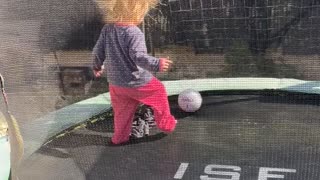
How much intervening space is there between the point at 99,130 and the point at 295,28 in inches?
29.0

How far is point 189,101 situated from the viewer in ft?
7.23

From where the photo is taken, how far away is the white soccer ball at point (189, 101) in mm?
2191

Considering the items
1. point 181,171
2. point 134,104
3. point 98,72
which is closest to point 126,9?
point 98,72

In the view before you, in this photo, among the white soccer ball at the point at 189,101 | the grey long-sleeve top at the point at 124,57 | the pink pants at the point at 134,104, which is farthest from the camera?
the white soccer ball at the point at 189,101

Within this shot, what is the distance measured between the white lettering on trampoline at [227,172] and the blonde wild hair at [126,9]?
1.50ft

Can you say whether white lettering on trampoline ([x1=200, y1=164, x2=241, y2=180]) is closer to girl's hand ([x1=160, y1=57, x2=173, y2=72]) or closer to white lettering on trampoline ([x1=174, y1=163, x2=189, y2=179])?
white lettering on trampoline ([x1=174, y1=163, x2=189, y2=179])

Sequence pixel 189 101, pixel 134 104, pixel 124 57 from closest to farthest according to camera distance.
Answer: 1. pixel 124 57
2. pixel 134 104
3. pixel 189 101

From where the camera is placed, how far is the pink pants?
1925mm

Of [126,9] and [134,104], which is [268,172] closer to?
[134,104]

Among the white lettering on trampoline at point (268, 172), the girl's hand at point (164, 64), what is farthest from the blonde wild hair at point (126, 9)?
the white lettering on trampoline at point (268, 172)

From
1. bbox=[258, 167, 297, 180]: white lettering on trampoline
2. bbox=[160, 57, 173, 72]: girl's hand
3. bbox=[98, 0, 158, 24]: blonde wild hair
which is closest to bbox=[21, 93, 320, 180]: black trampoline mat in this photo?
bbox=[258, 167, 297, 180]: white lettering on trampoline

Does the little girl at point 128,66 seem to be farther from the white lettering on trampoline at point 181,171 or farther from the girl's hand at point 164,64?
the white lettering on trampoline at point 181,171

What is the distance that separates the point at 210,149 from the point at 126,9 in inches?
19.6

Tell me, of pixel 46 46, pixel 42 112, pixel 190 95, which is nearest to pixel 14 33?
pixel 46 46
